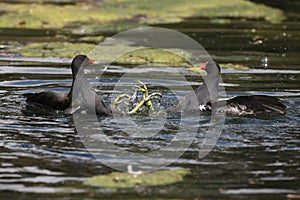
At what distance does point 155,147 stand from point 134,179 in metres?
1.24

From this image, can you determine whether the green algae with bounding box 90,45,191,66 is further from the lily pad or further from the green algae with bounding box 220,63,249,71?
the lily pad

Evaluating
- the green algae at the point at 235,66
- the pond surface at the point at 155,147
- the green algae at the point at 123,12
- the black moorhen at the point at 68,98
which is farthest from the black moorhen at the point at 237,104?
the green algae at the point at 123,12

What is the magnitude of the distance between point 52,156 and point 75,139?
851 mm

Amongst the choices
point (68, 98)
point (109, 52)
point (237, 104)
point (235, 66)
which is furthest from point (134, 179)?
point (109, 52)

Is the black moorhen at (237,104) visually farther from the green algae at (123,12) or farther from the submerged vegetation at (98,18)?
the green algae at (123,12)

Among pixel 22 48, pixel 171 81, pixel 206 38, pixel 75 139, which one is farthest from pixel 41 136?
pixel 206 38

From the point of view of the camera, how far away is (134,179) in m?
7.48

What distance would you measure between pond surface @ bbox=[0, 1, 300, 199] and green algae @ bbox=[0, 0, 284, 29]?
6.36 m

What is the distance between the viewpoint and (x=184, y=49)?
17.0m

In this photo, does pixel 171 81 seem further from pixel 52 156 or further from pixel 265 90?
pixel 52 156

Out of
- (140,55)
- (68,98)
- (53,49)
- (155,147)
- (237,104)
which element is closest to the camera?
(155,147)

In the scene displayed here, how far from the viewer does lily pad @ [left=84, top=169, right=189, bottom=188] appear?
7.35m

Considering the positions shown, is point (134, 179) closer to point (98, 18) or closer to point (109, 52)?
point (109, 52)

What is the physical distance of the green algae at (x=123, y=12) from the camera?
20688 mm
